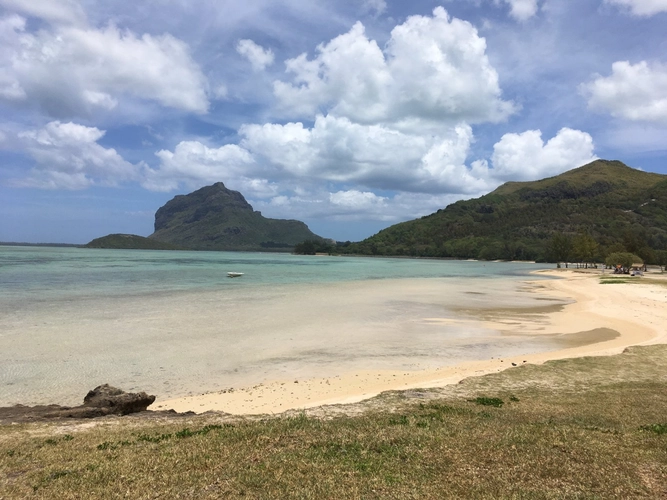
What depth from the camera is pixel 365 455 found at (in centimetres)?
700

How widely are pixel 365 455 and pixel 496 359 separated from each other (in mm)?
13625

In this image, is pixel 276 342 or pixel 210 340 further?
pixel 210 340

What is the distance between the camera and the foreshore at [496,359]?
42.8ft

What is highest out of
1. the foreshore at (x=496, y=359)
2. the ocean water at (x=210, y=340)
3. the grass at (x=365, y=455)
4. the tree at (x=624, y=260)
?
the tree at (x=624, y=260)

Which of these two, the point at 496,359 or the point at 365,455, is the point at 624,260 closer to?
the point at 496,359

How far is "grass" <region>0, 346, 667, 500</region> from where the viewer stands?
5875 mm

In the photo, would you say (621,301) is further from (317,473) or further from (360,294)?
(317,473)

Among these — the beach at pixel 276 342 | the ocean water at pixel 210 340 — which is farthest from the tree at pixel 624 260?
the ocean water at pixel 210 340

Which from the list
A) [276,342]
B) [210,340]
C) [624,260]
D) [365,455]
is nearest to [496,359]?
[276,342]

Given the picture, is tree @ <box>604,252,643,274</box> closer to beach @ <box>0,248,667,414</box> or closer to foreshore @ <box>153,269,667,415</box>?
foreshore @ <box>153,269,667,415</box>

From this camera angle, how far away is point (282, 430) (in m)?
8.31

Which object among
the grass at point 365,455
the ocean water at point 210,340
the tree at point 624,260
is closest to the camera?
the grass at point 365,455

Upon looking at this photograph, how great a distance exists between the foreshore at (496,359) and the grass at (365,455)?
117 inches

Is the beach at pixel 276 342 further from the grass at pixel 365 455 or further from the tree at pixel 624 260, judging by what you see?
the tree at pixel 624 260
